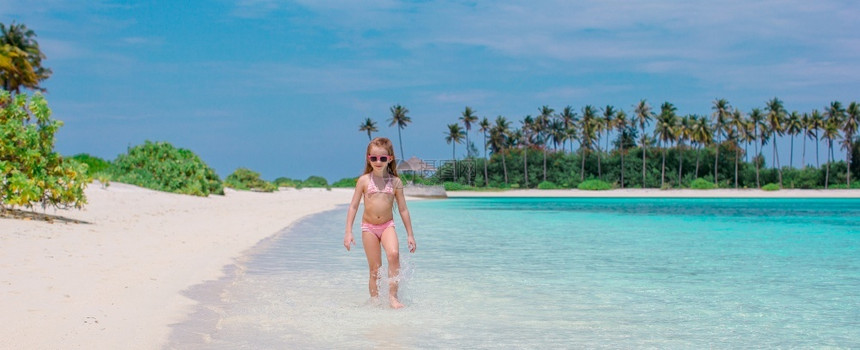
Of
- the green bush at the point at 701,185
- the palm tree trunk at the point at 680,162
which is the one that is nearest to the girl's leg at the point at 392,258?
the green bush at the point at 701,185

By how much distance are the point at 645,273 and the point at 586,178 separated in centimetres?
8123

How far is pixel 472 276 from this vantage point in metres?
11.3

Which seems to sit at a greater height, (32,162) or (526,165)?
(526,165)

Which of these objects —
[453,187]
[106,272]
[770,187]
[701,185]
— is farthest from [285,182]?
[106,272]

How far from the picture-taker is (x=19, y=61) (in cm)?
5194

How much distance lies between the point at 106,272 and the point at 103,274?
209 millimetres

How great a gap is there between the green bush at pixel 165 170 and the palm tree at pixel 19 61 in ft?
29.1

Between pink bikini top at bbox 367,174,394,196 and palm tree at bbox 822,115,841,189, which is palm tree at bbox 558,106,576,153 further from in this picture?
pink bikini top at bbox 367,174,394,196

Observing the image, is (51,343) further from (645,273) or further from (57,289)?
(645,273)

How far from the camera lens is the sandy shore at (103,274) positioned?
6.35 meters

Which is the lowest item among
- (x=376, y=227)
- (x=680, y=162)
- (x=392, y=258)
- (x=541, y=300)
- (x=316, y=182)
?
(x=541, y=300)

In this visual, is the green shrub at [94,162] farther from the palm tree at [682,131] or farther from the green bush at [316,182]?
the palm tree at [682,131]

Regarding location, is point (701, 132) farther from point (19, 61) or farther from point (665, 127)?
point (19, 61)

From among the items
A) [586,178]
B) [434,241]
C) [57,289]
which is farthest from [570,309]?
[586,178]
